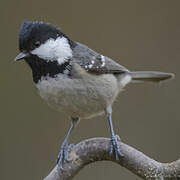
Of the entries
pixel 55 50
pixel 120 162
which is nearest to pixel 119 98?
pixel 55 50

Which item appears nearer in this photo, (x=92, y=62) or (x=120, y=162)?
(x=120, y=162)

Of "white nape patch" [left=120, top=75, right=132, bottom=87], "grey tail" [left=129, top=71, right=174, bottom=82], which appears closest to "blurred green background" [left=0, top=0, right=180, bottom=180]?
"grey tail" [left=129, top=71, right=174, bottom=82]

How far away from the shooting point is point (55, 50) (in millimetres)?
2064

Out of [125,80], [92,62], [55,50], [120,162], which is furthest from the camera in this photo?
[125,80]

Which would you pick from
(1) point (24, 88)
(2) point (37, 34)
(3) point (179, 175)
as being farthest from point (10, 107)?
(3) point (179, 175)

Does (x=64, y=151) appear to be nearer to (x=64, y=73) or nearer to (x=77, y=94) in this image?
(x=77, y=94)

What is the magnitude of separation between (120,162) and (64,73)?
23.5 inches

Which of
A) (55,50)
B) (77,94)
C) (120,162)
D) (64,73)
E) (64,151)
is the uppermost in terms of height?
(55,50)

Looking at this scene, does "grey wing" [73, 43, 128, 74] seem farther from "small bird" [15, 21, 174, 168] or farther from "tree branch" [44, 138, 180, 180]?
"tree branch" [44, 138, 180, 180]

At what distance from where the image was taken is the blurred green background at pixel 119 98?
3367 millimetres

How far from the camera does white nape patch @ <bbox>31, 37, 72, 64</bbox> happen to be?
2.03 m

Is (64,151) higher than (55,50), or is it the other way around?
(55,50)

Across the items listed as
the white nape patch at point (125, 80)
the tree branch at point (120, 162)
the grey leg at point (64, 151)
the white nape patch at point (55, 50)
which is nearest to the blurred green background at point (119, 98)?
the white nape patch at point (125, 80)

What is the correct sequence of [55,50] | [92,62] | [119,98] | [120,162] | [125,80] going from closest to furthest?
[120,162] → [55,50] → [92,62] → [125,80] → [119,98]
